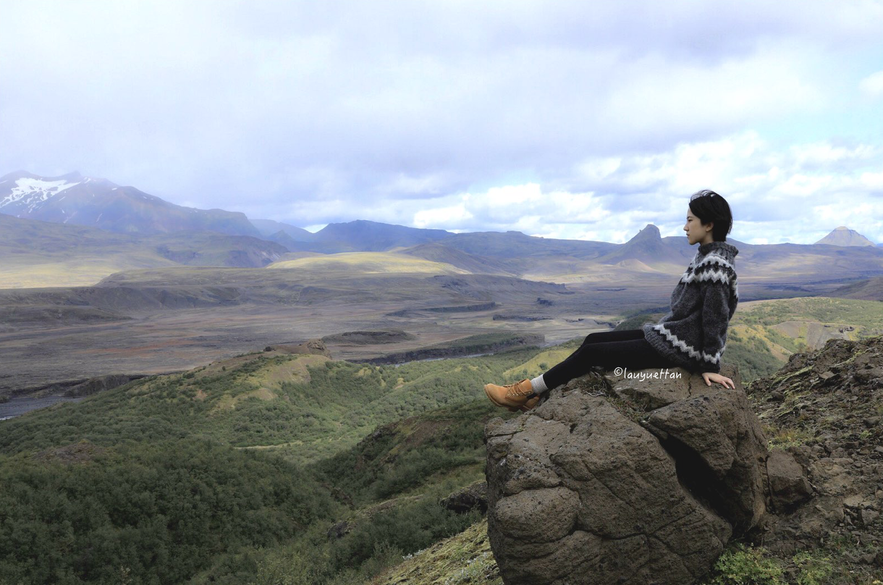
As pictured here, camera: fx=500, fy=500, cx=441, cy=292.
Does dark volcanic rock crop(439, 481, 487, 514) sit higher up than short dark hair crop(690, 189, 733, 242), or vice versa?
short dark hair crop(690, 189, 733, 242)

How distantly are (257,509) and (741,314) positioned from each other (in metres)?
70.3

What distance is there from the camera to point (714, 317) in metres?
4.43

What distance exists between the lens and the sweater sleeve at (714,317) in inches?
175

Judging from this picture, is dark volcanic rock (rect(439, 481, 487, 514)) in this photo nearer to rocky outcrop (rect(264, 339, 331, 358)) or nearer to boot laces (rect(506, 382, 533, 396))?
boot laces (rect(506, 382, 533, 396))

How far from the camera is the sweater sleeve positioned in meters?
4.44

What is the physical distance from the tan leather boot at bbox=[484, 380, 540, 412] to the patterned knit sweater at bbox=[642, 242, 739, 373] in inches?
54.3

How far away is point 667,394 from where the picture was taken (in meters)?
4.60

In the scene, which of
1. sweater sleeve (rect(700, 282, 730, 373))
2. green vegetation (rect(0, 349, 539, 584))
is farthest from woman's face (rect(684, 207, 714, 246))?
green vegetation (rect(0, 349, 539, 584))

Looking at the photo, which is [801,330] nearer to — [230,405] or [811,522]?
[230,405]

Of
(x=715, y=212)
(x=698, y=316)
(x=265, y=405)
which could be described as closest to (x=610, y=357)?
(x=698, y=316)

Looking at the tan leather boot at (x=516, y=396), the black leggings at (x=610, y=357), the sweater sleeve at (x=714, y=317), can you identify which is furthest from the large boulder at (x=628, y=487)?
the tan leather boot at (x=516, y=396)

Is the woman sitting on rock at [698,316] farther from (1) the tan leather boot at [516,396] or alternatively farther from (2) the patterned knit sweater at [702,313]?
(1) the tan leather boot at [516,396]

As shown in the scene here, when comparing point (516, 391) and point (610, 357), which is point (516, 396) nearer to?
point (516, 391)

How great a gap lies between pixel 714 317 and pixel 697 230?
882mm
